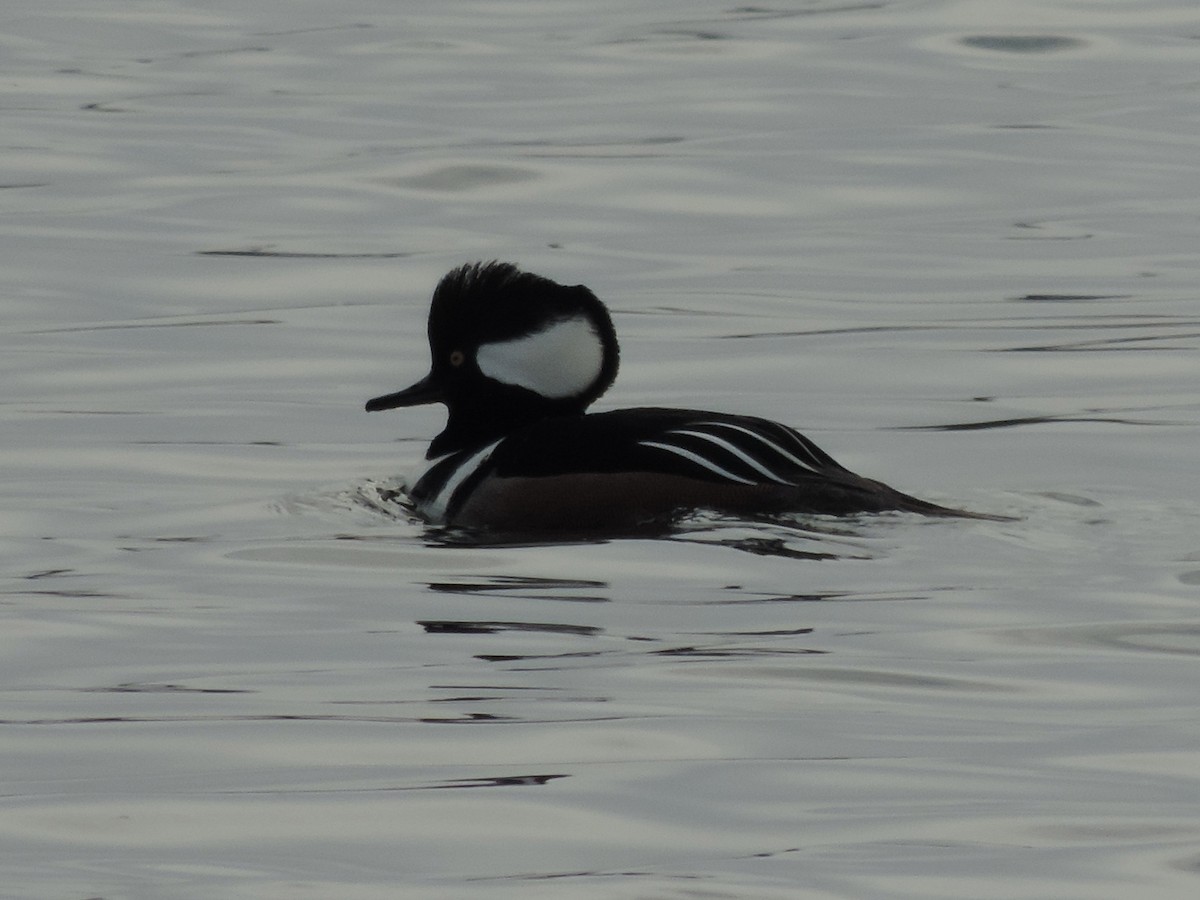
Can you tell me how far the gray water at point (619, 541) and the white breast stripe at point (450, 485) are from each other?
13cm

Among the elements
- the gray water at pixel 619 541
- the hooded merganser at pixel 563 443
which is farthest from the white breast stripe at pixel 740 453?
the gray water at pixel 619 541

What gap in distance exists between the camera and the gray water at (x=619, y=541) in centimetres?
524

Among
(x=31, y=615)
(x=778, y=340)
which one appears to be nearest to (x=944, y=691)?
(x=31, y=615)

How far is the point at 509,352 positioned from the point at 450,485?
532 millimetres

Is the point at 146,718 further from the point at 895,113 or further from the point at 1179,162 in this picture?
the point at 895,113

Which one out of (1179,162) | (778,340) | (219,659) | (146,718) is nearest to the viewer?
(146,718)

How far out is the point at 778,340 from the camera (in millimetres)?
13609

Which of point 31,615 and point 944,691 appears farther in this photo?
point 31,615

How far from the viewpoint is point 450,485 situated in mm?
8828

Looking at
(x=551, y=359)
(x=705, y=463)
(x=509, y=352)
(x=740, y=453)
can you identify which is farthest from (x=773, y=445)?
(x=509, y=352)

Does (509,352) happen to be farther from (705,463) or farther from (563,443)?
(705,463)

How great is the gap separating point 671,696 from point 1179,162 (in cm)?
1457

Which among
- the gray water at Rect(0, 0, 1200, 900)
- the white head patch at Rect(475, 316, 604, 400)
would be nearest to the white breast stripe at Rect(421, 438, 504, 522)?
the gray water at Rect(0, 0, 1200, 900)

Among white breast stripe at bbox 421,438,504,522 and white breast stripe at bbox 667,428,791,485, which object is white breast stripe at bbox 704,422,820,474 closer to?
white breast stripe at bbox 667,428,791,485
